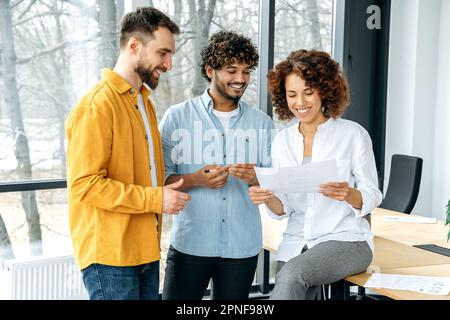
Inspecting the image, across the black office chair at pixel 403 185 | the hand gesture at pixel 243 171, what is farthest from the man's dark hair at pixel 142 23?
the black office chair at pixel 403 185

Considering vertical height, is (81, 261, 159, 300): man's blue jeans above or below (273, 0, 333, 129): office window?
below

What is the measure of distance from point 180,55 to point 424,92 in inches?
78.9

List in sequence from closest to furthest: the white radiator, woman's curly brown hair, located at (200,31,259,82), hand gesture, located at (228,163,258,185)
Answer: hand gesture, located at (228,163,258,185), woman's curly brown hair, located at (200,31,259,82), the white radiator

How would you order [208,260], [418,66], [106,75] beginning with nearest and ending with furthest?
1. [106,75]
2. [208,260]
3. [418,66]

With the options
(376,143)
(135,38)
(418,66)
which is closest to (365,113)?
(376,143)

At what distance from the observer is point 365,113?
4543 millimetres

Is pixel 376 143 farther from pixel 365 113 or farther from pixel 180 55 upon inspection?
pixel 180 55

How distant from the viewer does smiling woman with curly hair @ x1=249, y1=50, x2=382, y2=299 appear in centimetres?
193

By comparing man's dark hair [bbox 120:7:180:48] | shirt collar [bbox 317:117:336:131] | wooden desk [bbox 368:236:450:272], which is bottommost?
wooden desk [bbox 368:236:450:272]

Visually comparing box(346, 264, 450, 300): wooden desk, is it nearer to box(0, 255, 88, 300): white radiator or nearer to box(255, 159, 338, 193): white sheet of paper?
box(255, 159, 338, 193): white sheet of paper

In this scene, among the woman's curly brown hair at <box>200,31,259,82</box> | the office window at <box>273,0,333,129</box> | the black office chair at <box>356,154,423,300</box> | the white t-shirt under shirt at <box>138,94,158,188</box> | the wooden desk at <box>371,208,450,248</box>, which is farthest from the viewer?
the office window at <box>273,0,333,129</box>

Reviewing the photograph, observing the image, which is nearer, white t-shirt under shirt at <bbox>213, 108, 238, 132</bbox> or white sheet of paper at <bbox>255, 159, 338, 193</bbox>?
white sheet of paper at <bbox>255, 159, 338, 193</bbox>

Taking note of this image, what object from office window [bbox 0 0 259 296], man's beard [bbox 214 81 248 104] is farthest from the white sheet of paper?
office window [bbox 0 0 259 296]
